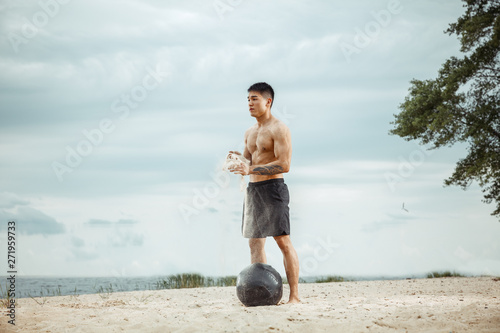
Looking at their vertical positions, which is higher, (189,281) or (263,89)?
(263,89)

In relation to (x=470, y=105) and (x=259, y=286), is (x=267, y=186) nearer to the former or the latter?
(x=259, y=286)

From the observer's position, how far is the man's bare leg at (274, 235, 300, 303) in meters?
7.23

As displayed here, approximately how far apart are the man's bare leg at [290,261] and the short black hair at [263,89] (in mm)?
2278

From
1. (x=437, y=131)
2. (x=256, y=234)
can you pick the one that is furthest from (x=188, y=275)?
(x=437, y=131)

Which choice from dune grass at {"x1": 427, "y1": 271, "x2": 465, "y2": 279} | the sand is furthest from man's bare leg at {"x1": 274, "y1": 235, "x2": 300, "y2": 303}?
dune grass at {"x1": 427, "y1": 271, "x2": 465, "y2": 279}

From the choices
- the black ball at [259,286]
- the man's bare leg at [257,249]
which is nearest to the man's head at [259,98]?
the man's bare leg at [257,249]

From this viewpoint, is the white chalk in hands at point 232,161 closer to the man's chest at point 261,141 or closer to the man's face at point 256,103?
the man's chest at point 261,141

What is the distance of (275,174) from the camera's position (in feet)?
23.6

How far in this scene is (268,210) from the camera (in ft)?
23.4

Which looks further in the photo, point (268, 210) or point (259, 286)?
point (268, 210)

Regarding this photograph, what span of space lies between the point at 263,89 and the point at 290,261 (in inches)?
108

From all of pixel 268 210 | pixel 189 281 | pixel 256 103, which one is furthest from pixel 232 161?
pixel 189 281

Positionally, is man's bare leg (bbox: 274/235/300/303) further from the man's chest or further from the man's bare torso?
the man's chest

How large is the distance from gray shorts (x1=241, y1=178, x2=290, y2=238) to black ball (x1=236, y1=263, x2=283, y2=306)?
1.82 feet
